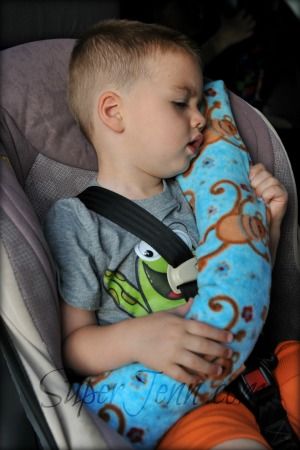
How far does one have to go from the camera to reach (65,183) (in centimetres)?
122

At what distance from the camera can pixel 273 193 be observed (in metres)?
1.15

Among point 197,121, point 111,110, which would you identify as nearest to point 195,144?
point 197,121

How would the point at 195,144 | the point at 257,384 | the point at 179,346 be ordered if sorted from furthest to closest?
the point at 195,144 < the point at 257,384 < the point at 179,346

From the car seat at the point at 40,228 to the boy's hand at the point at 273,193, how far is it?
0.24 ft

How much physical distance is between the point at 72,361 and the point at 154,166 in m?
0.42

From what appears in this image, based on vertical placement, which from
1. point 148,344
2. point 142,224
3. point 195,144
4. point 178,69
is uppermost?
point 178,69

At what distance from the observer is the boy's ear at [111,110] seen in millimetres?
1130

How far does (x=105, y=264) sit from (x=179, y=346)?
0.78 feet

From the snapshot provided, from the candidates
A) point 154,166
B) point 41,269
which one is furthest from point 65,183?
point 41,269

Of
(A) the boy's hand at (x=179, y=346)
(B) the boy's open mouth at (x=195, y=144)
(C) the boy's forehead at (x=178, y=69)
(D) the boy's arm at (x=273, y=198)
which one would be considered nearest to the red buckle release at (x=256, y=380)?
(A) the boy's hand at (x=179, y=346)

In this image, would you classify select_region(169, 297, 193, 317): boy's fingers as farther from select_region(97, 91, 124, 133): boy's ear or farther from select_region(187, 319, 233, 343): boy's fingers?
select_region(97, 91, 124, 133): boy's ear

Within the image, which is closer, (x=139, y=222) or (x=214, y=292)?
(x=214, y=292)

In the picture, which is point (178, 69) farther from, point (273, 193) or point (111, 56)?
point (273, 193)

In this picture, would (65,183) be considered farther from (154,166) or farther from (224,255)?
(224,255)
